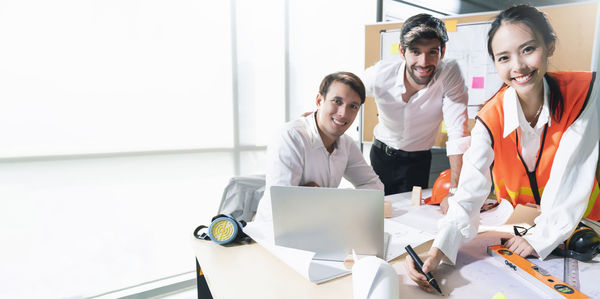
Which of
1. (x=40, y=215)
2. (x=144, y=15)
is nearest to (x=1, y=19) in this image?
(x=144, y=15)

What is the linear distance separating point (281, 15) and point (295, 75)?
51 centimetres

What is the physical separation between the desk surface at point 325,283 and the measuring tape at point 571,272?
0.02 meters

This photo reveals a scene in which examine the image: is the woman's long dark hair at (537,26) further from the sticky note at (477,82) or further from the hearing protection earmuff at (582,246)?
the sticky note at (477,82)

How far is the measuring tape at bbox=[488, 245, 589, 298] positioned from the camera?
64 cm

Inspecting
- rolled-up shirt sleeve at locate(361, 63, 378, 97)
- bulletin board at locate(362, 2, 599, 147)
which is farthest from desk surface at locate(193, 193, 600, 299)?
rolled-up shirt sleeve at locate(361, 63, 378, 97)

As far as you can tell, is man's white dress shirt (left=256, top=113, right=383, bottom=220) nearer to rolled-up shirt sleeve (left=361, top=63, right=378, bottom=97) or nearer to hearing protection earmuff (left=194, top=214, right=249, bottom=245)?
hearing protection earmuff (left=194, top=214, right=249, bottom=245)

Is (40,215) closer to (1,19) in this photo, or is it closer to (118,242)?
(118,242)

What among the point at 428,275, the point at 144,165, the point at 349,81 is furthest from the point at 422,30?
the point at 144,165

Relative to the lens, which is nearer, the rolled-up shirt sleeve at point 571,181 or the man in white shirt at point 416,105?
the rolled-up shirt sleeve at point 571,181

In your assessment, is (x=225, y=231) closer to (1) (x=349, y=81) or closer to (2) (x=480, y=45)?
(1) (x=349, y=81)

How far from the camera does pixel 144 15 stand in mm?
2047

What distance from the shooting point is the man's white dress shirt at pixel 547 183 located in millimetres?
806

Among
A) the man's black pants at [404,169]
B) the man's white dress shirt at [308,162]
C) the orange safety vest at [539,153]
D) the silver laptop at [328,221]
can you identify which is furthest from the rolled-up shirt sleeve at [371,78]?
the silver laptop at [328,221]

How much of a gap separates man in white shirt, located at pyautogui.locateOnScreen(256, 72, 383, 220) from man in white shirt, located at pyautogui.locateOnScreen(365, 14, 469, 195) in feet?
1.21
